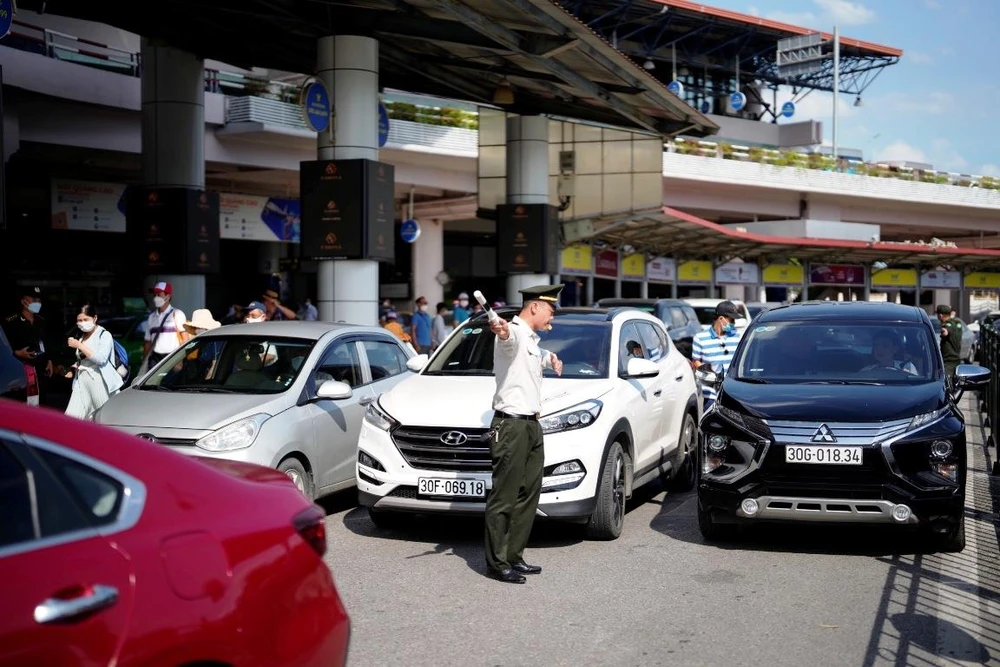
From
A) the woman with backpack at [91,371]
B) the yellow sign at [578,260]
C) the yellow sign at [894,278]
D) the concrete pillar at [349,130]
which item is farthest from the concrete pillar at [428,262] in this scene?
the woman with backpack at [91,371]

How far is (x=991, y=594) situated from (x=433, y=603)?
338 cm

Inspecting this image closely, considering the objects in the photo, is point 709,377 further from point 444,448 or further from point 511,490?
point 511,490

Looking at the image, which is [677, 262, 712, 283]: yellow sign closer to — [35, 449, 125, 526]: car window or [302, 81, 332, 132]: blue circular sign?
[302, 81, 332, 132]: blue circular sign

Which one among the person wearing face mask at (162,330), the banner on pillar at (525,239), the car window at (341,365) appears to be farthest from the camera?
the banner on pillar at (525,239)

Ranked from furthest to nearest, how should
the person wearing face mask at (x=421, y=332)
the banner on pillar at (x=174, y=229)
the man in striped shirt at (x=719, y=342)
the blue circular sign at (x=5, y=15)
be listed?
the person wearing face mask at (x=421, y=332)
the banner on pillar at (x=174, y=229)
the blue circular sign at (x=5, y=15)
the man in striped shirt at (x=719, y=342)

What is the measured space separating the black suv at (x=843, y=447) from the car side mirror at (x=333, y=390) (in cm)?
283

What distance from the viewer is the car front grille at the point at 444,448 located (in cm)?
790

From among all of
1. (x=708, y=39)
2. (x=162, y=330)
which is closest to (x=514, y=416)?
(x=162, y=330)

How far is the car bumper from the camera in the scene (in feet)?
25.9

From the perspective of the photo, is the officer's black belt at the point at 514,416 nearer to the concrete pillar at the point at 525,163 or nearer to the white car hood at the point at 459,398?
the white car hood at the point at 459,398

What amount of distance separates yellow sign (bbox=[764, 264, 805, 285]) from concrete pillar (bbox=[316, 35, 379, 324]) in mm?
25631

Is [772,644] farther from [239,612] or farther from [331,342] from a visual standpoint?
[331,342]

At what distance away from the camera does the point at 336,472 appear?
934cm

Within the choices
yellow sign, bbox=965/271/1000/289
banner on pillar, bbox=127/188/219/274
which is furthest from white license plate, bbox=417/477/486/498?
yellow sign, bbox=965/271/1000/289
